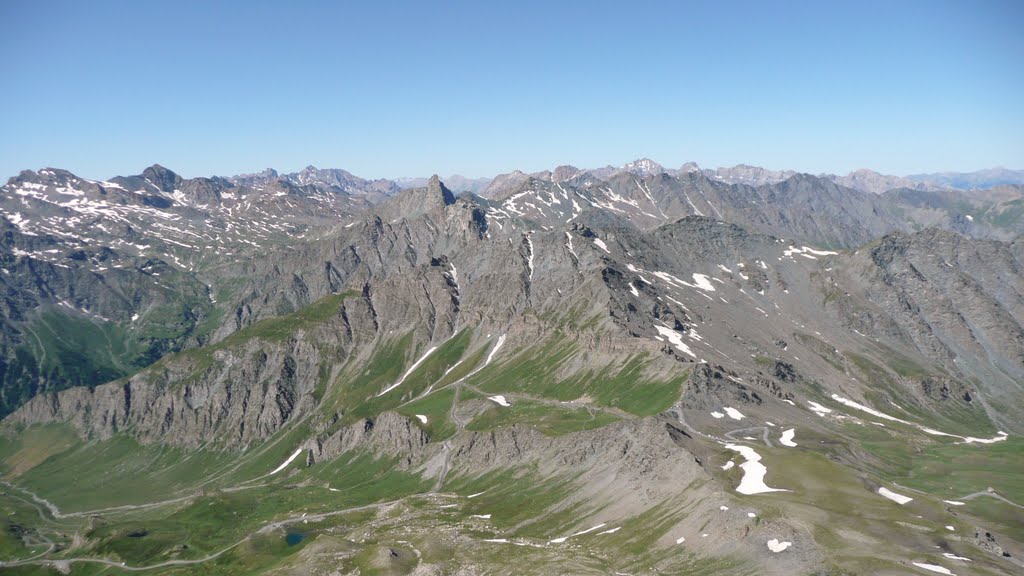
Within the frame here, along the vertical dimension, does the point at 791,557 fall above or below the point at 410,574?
above

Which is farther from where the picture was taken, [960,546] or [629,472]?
[629,472]

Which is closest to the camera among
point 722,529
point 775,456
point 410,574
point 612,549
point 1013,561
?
point 1013,561

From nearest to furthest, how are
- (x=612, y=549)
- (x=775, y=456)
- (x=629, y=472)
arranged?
(x=612, y=549) → (x=775, y=456) → (x=629, y=472)

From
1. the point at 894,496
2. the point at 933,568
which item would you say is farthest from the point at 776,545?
the point at 894,496

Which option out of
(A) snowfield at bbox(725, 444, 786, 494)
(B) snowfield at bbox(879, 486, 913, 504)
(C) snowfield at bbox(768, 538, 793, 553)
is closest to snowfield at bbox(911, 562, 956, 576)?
(C) snowfield at bbox(768, 538, 793, 553)

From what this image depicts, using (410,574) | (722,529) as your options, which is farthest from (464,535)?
(722,529)

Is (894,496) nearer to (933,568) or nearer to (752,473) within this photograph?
(752,473)

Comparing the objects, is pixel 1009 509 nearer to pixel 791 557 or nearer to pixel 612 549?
pixel 791 557

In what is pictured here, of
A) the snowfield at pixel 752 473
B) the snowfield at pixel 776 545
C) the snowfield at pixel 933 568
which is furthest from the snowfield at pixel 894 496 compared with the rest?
the snowfield at pixel 933 568

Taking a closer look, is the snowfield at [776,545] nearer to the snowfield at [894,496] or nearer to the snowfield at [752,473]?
the snowfield at [752,473]

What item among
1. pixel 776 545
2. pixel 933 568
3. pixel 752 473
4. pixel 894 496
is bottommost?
pixel 894 496

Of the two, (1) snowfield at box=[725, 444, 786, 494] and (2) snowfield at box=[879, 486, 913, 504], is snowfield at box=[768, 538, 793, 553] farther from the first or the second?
(2) snowfield at box=[879, 486, 913, 504]
